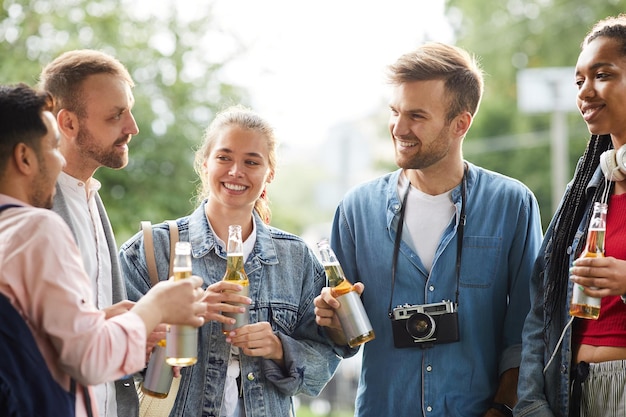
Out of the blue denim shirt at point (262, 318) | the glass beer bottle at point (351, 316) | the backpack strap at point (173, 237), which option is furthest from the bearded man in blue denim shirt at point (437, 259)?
the backpack strap at point (173, 237)

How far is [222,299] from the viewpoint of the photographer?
2.52m

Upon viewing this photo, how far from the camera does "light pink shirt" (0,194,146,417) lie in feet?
6.16

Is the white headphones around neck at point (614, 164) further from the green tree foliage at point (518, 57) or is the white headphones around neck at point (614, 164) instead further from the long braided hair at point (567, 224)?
the green tree foliage at point (518, 57)

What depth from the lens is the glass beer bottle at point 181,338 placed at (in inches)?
89.7

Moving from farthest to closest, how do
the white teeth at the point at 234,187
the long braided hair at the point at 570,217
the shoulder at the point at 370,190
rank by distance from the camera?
1. the shoulder at the point at 370,190
2. the white teeth at the point at 234,187
3. the long braided hair at the point at 570,217

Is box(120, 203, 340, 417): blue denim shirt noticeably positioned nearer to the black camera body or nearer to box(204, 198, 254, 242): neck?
box(204, 198, 254, 242): neck

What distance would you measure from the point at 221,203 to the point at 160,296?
2.84ft

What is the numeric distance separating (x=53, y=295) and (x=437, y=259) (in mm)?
1520

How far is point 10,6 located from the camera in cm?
680

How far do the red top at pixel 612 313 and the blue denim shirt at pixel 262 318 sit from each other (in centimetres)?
84

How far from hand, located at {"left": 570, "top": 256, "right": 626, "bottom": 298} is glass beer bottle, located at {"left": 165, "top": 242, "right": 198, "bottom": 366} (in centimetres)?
111

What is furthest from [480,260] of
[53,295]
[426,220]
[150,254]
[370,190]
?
[53,295]

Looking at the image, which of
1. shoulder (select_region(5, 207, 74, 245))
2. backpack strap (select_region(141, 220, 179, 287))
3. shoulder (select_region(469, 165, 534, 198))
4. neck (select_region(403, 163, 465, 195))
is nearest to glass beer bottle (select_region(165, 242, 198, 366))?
shoulder (select_region(5, 207, 74, 245))

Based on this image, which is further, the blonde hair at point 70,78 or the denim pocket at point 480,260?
the denim pocket at point 480,260
